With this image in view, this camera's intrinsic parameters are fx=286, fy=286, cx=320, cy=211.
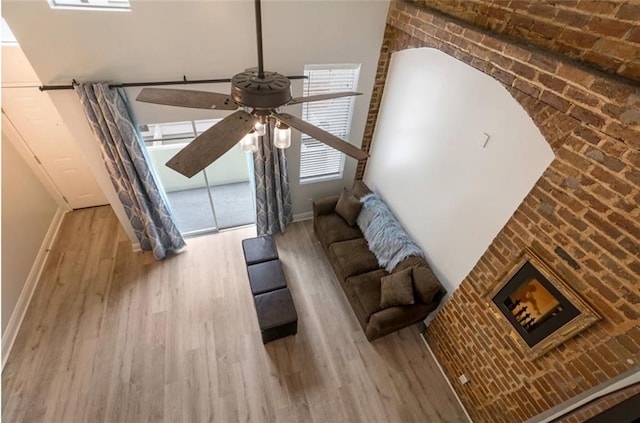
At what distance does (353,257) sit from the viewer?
11.9 ft

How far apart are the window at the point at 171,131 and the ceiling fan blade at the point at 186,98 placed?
68.7 inches

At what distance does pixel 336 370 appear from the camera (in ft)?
10.1

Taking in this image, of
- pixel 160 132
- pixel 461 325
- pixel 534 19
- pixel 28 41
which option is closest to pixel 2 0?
pixel 28 41

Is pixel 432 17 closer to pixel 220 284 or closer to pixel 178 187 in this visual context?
pixel 220 284

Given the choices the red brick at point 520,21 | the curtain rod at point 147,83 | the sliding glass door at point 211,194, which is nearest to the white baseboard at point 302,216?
the sliding glass door at point 211,194

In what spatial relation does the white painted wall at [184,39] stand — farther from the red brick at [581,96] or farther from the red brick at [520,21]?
the red brick at [581,96]

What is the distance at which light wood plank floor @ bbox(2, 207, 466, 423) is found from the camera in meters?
2.78

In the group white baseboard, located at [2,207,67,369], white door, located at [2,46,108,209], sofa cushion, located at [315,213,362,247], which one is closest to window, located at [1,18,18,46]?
white door, located at [2,46,108,209]

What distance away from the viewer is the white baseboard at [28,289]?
3.01 m

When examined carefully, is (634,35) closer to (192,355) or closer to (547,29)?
(547,29)

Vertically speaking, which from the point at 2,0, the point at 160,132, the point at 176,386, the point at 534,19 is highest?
the point at 534,19

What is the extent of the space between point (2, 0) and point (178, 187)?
3174mm

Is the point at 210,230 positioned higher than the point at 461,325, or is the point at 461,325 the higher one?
the point at 461,325

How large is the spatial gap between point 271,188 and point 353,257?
144cm
